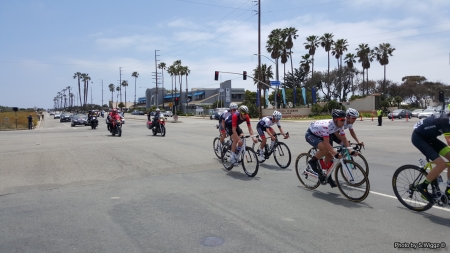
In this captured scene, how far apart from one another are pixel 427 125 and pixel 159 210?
14.1 feet

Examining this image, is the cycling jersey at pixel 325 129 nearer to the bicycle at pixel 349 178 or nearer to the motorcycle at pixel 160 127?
the bicycle at pixel 349 178

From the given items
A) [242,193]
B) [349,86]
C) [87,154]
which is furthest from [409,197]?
[349,86]

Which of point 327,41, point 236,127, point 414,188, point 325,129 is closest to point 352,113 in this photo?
point 325,129

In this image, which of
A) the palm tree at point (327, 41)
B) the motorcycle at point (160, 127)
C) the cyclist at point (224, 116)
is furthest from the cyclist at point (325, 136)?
the palm tree at point (327, 41)

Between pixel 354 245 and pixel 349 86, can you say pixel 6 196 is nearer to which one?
pixel 354 245

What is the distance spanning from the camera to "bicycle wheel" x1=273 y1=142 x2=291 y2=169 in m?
10.0

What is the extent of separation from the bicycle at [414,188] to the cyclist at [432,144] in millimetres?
79

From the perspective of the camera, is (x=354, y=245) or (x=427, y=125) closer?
(x=354, y=245)

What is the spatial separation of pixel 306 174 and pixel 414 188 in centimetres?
210

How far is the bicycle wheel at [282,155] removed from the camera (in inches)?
394

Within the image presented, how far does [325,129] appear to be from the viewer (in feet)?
22.7

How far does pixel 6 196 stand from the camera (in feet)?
24.2

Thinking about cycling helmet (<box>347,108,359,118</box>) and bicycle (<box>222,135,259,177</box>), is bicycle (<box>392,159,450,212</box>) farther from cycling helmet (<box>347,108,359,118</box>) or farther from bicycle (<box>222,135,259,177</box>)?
bicycle (<box>222,135,259,177</box>)

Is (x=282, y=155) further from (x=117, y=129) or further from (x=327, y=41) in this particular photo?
(x=327, y=41)
